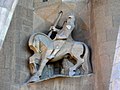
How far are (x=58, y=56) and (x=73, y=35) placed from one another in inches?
16.6

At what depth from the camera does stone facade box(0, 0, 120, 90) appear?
4.97 meters

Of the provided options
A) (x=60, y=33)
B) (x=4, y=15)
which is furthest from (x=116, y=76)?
(x=60, y=33)

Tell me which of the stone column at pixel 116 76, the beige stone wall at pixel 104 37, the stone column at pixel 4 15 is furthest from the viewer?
the beige stone wall at pixel 104 37

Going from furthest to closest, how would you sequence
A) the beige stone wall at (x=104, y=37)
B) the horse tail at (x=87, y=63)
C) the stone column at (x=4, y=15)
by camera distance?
1. the horse tail at (x=87, y=63)
2. the beige stone wall at (x=104, y=37)
3. the stone column at (x=4, y=15)

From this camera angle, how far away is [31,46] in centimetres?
521

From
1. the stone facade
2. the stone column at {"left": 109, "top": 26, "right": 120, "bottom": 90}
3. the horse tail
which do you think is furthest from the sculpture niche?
the stone column at {"left": 109, "top": 26, "right": 120, "bottom": 90}

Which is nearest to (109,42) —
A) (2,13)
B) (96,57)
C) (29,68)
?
(96,57)

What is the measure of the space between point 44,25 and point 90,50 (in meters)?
0.77

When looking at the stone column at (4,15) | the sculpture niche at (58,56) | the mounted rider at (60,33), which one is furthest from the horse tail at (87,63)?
the stone column at (4,15)

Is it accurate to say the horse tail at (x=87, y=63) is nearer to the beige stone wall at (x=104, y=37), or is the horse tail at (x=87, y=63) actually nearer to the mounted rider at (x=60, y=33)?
the beige stone wall at (x=104, y=37)

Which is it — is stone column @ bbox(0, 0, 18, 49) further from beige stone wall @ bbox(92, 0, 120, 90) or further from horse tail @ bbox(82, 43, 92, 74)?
beige stone wall @ bbox(92, 0, 120, 90)

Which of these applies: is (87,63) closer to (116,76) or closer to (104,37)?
(104,37)

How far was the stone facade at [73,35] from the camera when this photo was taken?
196 inches

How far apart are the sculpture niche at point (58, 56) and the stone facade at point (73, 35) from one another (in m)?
0.10
